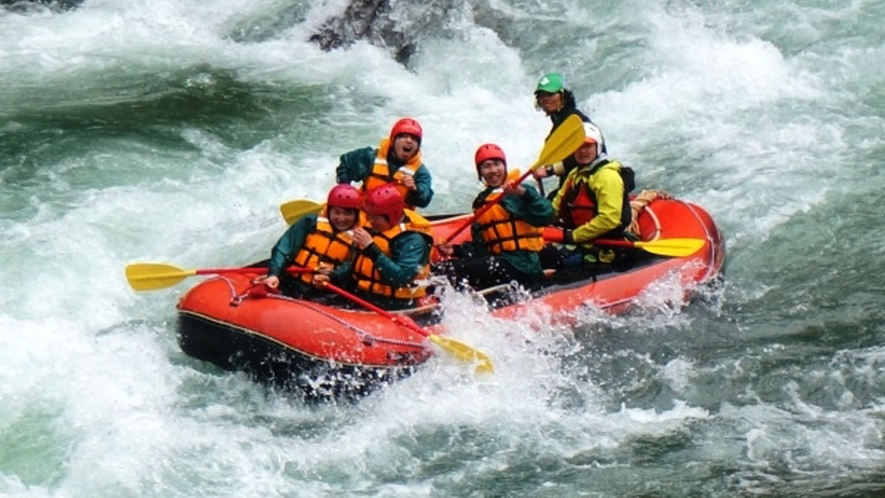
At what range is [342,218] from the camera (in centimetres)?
740

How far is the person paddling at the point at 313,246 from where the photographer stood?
7.42 metres

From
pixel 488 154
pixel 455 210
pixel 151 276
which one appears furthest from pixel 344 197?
pixel 455 210

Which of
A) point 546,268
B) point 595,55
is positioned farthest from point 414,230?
point 595,55

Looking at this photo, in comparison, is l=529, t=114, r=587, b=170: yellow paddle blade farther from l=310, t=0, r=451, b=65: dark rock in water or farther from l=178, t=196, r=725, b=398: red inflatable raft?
l=310, t=0, r=451, b=65: dark rock in water

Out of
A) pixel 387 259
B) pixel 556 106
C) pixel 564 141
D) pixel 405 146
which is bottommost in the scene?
pixel 387 259

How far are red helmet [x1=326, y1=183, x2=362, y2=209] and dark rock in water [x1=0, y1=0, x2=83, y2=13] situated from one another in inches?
322

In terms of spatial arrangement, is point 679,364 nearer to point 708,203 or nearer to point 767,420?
point 767,420

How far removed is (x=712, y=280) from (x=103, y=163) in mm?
4988

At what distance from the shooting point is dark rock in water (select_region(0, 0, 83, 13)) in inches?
566

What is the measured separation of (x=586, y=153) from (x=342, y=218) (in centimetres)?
168

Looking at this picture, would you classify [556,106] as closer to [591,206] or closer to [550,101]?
[550,101]

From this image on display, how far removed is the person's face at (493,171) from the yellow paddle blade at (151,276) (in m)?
1.90

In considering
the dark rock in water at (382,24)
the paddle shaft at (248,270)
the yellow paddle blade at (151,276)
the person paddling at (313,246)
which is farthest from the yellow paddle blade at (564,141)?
the dark rock in water at (382,24)

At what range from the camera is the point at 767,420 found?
6.99 meters
